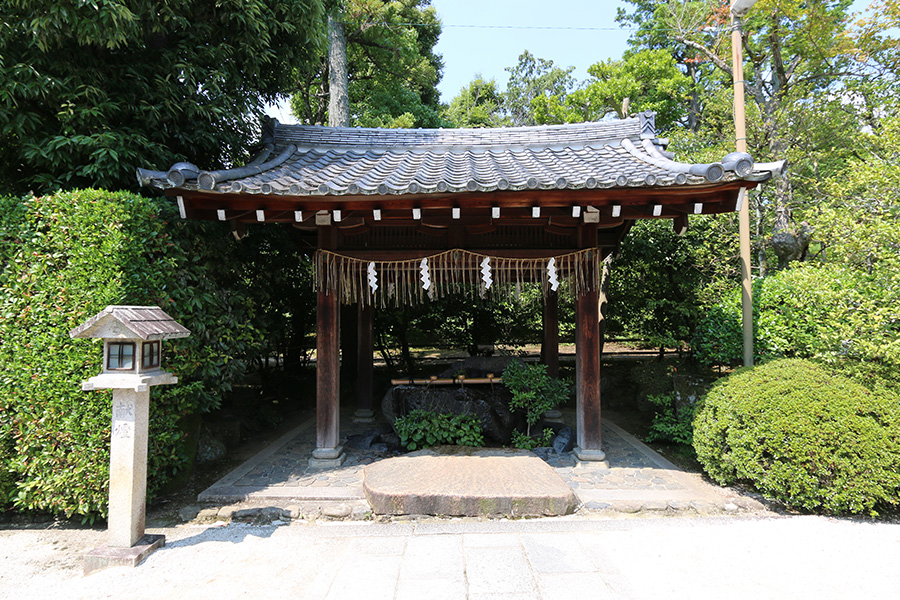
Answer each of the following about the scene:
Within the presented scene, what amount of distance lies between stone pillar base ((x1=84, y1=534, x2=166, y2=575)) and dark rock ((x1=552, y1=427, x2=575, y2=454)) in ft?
15.0

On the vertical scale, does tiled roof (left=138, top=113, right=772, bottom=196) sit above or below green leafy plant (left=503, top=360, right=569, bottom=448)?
above

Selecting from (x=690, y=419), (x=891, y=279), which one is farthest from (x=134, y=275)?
(x=891, y=279)

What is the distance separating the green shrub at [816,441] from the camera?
371 cm

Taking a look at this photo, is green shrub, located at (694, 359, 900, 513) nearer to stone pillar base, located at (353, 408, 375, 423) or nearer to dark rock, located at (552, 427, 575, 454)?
dark rock, located at (552, 427, 575, 454)

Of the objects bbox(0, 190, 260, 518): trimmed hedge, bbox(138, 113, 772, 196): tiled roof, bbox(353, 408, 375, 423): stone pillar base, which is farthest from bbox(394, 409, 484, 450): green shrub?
bbox(138, 113, 772, 196): tiled roof

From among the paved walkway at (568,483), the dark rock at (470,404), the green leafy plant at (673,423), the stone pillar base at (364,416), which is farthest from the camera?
the stone pillar base at (364,416)

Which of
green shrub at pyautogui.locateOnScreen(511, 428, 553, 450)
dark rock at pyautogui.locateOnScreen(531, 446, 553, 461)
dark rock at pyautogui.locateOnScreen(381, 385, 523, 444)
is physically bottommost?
dark rock at pyautogui.locateOnScreen(531, 446, 553, 461)

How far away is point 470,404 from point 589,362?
6.06 ft

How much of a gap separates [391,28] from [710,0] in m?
9.76

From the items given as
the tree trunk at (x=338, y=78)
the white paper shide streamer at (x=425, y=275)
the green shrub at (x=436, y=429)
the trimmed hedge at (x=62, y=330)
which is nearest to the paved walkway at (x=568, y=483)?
the green shrub at (x=436, y=429)

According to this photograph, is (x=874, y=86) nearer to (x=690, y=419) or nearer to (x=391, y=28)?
(x=690, y=419)

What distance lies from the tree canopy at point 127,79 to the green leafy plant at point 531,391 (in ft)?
17.1

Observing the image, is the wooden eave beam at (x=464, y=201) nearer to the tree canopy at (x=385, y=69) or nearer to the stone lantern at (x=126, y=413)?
the stone lantern at (x=126, y=413)

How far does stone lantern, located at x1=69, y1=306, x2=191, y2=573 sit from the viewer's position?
10.7ft
